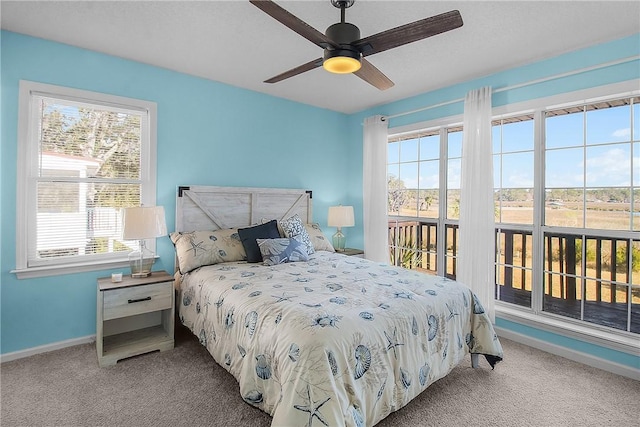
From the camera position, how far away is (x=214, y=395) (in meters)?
2.13

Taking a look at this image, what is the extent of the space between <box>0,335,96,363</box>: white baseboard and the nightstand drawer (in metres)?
0.66

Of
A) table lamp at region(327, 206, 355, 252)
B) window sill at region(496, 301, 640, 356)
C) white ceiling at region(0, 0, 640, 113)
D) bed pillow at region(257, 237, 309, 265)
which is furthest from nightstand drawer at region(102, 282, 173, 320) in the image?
window sill at region(496, 301, 640, 356)

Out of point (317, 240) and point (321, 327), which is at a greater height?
point (317, 240)

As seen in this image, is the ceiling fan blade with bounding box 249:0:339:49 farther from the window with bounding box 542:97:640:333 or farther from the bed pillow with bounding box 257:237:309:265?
the window with bounding box 542:97:640:333

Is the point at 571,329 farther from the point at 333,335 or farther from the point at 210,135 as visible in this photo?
the point at 210,135

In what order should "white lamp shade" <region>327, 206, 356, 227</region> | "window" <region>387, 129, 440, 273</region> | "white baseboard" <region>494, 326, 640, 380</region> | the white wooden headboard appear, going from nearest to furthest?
"white baseboard" <region>494, 326, 640, 380</region> < the white wooden headboard < "window" <region>387, 129, 440, 273</region> < "white lamp shade" <region>327, 206, 356, 227</region>

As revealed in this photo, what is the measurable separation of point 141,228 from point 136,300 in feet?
1.93

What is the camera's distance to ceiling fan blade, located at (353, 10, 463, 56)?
63.6 inches

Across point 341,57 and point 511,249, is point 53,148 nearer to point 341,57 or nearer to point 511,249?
point 341,57

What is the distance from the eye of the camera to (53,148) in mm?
2764

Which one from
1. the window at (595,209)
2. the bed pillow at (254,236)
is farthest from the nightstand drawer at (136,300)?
the window at (595,209)

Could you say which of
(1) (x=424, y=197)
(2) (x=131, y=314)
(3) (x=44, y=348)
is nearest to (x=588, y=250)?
(1) (x=424, y=197)

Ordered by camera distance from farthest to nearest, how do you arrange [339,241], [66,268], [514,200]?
[339,241] → [514,200] → [66,268]

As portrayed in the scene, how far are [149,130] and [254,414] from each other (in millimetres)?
2713
